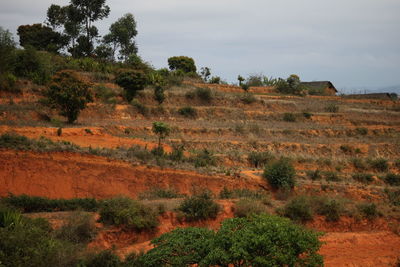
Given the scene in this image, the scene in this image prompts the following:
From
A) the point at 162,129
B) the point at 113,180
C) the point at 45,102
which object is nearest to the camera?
the point at 113,180

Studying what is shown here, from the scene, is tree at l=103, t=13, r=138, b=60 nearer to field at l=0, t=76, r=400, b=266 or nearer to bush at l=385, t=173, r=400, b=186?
field at l=0, t=76, r=400, b=266

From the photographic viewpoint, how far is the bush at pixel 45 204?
13.2 meters

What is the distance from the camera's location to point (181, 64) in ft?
183

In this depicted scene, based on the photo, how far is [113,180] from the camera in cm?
1794

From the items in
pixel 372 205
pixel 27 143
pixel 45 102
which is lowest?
pixel 372 205

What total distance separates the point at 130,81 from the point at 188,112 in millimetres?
5524

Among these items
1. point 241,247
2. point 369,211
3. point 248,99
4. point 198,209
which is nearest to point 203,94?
point 248,99

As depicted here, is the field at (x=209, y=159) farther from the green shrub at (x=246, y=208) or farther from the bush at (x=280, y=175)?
the bush at (x=280, y=175)

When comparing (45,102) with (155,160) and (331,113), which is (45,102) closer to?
(155,160)

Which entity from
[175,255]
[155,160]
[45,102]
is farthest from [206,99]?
[175,255]

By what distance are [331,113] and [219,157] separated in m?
20.9

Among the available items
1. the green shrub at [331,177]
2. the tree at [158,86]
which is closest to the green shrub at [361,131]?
the green shrub at [331,177]

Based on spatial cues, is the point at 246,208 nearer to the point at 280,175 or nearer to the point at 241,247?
the point at 280,175

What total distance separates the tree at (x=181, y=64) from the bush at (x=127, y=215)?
44.1 metres
